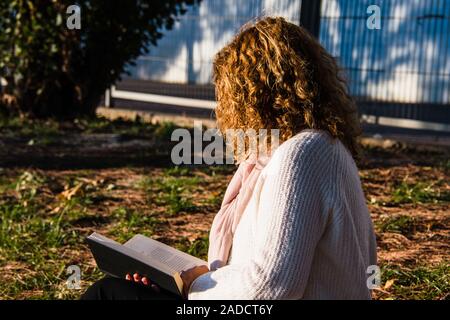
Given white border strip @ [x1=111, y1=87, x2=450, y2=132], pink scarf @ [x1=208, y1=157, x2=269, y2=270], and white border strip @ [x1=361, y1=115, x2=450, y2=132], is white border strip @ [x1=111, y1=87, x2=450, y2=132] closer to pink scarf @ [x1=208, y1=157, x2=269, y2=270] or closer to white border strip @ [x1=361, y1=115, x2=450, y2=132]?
white border strip @ [x1=361, y1=115, x2=450, y2=132]

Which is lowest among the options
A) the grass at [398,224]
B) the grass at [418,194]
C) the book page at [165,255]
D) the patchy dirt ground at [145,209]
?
the patchy dirt ground at [145,209]

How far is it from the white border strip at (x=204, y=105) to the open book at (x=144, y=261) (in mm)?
4665

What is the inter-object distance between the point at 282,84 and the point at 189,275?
690mm

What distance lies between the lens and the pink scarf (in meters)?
3.04

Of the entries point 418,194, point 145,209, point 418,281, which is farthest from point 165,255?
point 418,194

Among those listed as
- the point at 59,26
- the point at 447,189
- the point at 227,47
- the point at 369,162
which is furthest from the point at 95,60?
the point at 227,47

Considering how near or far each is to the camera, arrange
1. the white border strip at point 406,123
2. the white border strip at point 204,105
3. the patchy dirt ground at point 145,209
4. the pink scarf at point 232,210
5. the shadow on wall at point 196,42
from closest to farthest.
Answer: the pink scarf at point 232,210, the patchy dirt ground at point 145,209, the white border strip at point 406,123, the white border strip at point 204,105, the shadow on wall at point 196,42

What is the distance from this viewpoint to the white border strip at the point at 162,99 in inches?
421

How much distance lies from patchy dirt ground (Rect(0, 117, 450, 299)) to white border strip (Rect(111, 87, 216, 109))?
2053 mm

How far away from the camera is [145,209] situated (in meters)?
6.29

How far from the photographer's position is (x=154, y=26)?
1009 cm

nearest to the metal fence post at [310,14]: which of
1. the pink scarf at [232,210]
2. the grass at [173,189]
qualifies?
the grass at [173,189]

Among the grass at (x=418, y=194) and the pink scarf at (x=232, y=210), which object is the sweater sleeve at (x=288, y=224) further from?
the grass at (x=418, y=194)
